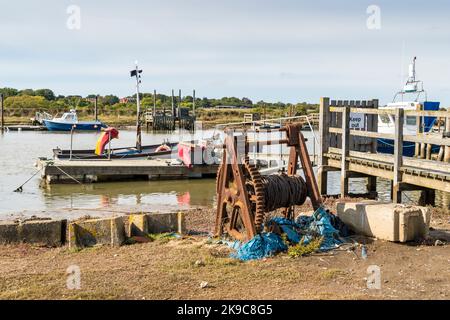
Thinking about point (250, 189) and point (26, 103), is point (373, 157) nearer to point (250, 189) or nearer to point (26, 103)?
point (250, 189)

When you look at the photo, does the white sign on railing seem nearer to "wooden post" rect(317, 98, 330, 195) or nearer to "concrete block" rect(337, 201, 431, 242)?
"wooden post" rect(317, 98, 330, 195)

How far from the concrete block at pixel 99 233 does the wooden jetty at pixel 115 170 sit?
14.0m

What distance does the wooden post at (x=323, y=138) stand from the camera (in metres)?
15.7

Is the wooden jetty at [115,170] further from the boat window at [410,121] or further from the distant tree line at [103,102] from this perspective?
the distant tree line at [103,102]

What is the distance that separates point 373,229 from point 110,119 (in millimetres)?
74827

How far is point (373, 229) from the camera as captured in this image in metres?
9.05

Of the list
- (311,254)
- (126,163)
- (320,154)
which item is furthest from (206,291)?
(126,163)

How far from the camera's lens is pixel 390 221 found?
28.7ft

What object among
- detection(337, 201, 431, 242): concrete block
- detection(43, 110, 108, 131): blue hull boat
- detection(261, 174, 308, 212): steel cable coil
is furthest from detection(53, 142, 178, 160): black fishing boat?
detection(43, 110, 108, 131): blue hull boat

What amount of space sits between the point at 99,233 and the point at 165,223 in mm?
1266

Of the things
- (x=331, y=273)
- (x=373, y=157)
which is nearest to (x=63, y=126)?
(x=373, y=157)

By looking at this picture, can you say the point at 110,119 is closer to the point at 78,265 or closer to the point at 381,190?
the point at 381,190

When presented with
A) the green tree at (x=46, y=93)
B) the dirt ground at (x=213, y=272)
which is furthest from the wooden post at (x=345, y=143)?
the green tree at (x=46, y=93)

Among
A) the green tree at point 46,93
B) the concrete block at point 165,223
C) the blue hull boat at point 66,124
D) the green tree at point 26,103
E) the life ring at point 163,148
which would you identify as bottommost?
the concrete block at point 165,223
